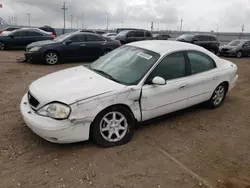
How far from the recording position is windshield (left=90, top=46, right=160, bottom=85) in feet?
13.0

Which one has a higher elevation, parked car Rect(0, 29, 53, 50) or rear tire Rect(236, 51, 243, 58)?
parked car Rect(0, 29, 53, 50)

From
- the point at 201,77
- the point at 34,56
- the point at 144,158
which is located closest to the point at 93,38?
the point at 34,56

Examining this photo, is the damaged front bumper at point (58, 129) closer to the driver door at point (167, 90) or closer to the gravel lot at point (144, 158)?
the gravel lot at point (144, 158)

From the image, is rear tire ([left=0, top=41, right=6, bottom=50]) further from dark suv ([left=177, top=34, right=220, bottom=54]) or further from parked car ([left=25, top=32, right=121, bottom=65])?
dark suv ([left=177, top=34, right=220, bottom=54])

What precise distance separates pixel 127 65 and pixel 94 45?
767cm

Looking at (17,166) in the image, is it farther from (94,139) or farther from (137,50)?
(137,50)

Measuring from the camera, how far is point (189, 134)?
4266 mm

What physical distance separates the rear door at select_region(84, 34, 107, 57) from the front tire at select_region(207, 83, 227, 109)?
722cm

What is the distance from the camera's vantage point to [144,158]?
11.3ft

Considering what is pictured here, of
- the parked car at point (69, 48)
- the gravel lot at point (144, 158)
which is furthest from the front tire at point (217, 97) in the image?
the parked car at point (69, 48)

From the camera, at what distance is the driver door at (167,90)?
3.94 metres

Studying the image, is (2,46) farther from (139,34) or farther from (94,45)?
(139,34)

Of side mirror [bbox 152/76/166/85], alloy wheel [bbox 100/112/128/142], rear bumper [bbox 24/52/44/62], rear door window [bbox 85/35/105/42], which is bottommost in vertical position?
alloy wheel [bbox 100/112/128/142]


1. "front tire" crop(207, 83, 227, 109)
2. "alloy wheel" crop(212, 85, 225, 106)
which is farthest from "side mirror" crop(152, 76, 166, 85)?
"alloy wheel" crop(212, 85, 225, 106)
